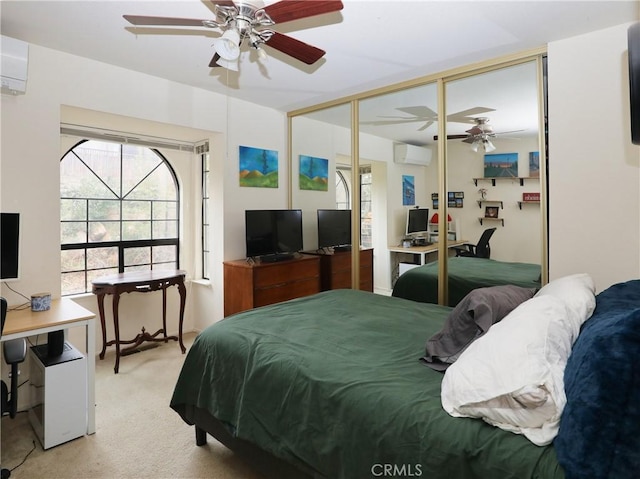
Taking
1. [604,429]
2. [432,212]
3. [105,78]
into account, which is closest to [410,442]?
[604,429]

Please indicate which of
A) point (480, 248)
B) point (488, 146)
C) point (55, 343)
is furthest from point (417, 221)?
point (55, 343)

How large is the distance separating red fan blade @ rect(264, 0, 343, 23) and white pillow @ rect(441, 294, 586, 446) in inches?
58.6

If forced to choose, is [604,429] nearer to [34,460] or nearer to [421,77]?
[34,460]

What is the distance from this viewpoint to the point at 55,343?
2365mm

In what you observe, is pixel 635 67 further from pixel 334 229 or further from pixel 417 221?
pixel 334 229

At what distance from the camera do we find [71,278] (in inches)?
141

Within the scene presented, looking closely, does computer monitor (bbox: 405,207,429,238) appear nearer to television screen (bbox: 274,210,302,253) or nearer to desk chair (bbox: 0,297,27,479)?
television screen (bbox: 274,210,302,253)

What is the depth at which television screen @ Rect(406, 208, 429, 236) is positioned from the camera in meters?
3.40

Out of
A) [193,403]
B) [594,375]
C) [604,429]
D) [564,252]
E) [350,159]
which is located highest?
[350,159]

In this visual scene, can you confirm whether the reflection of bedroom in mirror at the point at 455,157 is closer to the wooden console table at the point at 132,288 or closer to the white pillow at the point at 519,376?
the white pillow at the point at 519,376

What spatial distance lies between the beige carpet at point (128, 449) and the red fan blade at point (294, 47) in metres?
2.31

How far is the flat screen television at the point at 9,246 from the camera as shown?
7.61 feet

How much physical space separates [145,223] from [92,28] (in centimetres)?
203

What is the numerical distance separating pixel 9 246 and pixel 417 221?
3091 millimetres
